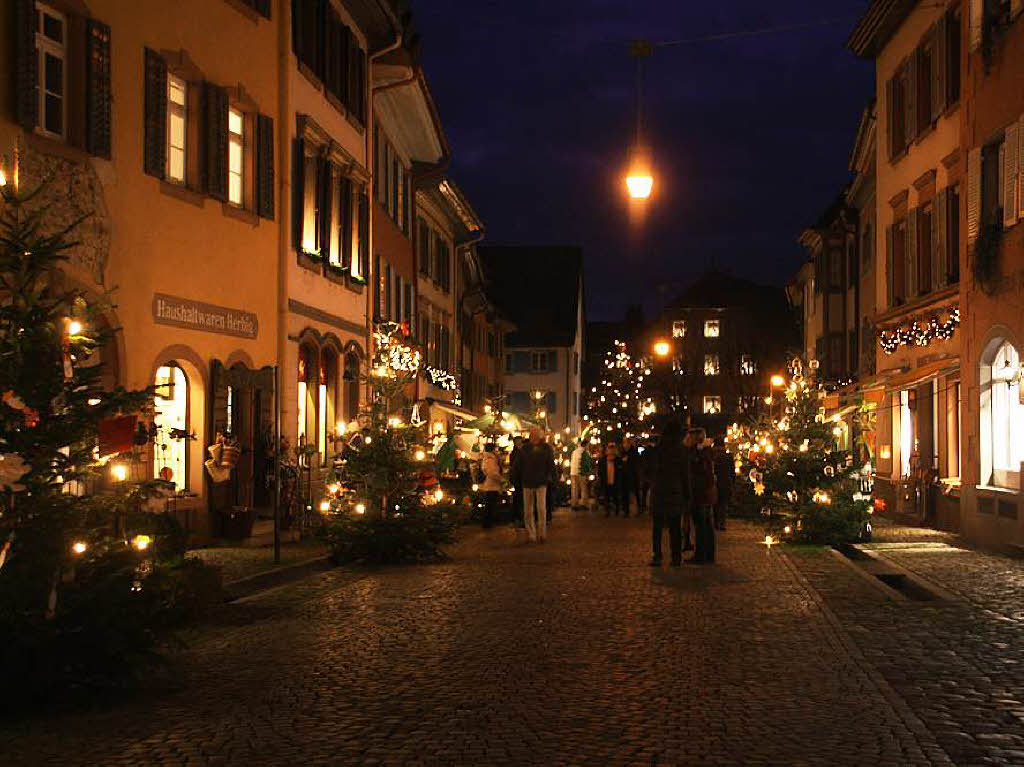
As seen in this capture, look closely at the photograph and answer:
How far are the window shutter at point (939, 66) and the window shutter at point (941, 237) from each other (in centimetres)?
165

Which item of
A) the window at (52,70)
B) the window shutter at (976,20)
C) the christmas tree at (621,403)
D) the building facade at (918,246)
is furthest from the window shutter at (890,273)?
the christmas tree at (621,403)

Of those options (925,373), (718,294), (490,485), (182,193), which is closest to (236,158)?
(182,193)

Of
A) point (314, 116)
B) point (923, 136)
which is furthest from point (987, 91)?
point (314, 116)

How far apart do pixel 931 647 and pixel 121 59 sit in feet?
40.2

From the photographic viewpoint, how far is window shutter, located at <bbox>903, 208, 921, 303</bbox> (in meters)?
30.8

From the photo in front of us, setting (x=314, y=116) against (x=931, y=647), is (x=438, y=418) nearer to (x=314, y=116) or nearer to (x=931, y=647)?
(x=314, y=116)

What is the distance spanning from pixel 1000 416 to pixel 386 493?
10129 millimetres

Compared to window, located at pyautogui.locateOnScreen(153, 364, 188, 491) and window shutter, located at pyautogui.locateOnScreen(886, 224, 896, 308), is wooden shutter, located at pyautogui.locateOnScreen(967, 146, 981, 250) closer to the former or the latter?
window shutter, located at pyautogui.locateOnScreen(886, 224, 896, 308)

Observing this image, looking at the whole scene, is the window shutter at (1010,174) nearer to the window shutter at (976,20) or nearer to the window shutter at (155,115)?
the window shutter at (976,20)

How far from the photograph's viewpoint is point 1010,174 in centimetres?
2217

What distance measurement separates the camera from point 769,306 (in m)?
118

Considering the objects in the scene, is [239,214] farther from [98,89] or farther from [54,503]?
[54,503]

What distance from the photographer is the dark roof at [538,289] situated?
294ft

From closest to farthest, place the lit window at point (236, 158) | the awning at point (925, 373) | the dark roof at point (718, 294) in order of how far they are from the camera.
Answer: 1. the lit window at point (236, 158)
2. the awning at point (925, 373)
3. the dark roof at point (718, 294)
